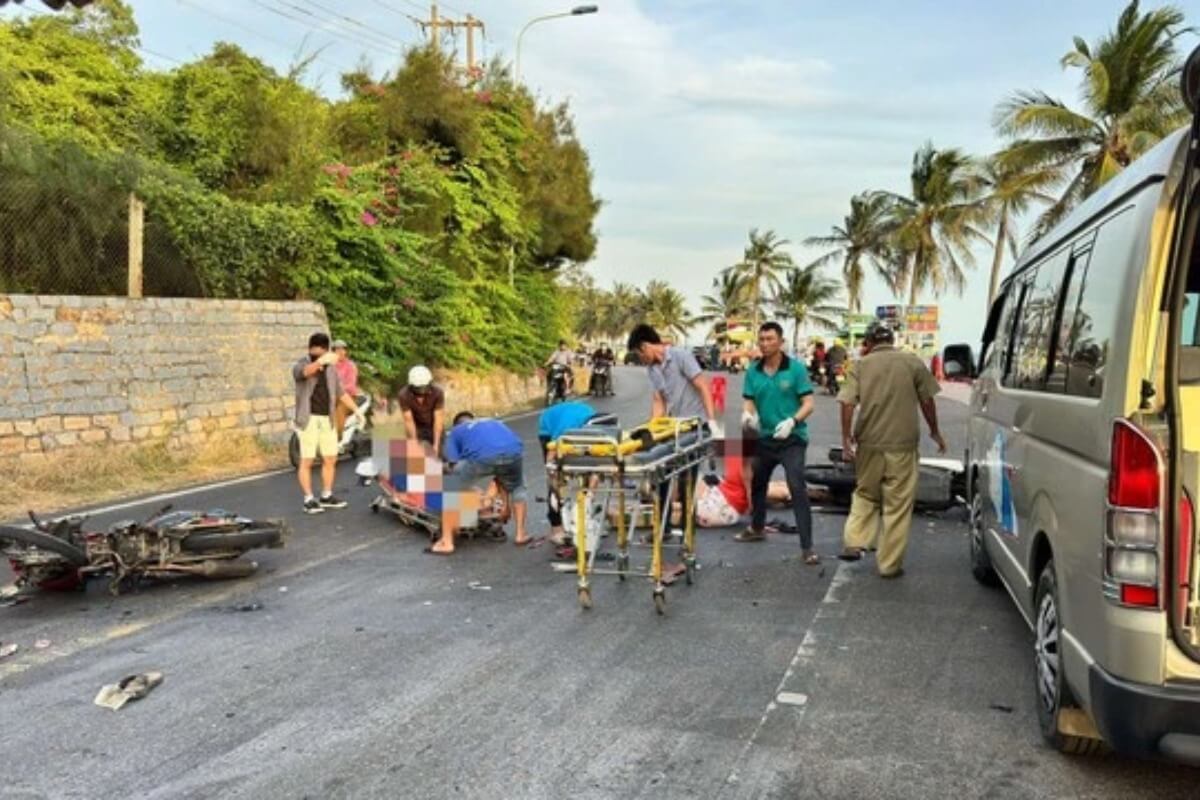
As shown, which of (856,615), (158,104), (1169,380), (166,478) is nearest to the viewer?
(1169,380)

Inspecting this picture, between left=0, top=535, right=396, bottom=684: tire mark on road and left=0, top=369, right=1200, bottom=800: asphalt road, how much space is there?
21mm

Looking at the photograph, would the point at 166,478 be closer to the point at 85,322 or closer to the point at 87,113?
the point at 85,322

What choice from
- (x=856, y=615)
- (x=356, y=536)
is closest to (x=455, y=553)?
(x=356, y=536)

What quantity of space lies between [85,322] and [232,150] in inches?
274

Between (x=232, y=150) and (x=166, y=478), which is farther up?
(x=232, y=150)

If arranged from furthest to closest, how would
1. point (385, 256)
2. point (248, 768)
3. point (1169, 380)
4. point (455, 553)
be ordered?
point (385, 256)
point (455, 553)
point (248, 768)
point (1169, 380)

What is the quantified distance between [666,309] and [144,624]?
90596 mm

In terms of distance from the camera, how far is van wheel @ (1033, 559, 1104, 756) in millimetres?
3783

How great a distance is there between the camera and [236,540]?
661 cm

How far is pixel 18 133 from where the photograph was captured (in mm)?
12680

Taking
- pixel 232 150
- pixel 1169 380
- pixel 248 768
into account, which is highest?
pixel 232 150

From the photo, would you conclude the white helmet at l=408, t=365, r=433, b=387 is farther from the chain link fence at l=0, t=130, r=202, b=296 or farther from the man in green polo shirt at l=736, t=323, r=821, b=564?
the chain link fence at l=0, t=130, r=202, b=296

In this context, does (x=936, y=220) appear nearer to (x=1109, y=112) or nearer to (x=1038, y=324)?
(x=1109, y=112)

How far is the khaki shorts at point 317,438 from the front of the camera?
9570 mm
